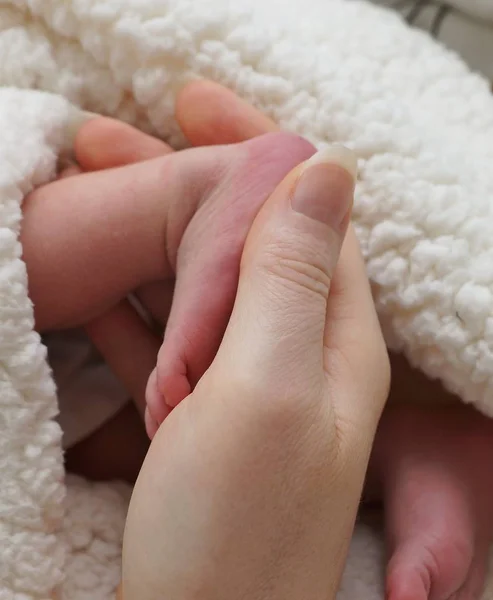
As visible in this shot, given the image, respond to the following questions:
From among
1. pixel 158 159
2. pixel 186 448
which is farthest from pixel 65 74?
pixel 186 448

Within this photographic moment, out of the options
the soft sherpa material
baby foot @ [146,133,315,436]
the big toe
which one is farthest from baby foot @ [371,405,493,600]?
the soft sherpa material

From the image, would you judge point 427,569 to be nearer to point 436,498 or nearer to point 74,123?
point 436,498

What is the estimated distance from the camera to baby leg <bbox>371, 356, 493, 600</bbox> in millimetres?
533

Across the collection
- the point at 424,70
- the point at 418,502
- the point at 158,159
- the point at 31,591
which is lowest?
the point at 31,591

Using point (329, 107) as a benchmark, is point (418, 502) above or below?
below

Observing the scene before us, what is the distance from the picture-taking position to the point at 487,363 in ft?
1.82

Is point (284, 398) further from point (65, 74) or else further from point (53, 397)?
point (65, 74)

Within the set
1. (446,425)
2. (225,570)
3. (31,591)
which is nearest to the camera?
(225,570)

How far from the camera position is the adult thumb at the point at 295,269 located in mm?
445

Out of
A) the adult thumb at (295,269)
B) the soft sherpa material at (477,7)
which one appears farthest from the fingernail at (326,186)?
the soft sherpa material at (477,7)

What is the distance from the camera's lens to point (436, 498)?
576 mm

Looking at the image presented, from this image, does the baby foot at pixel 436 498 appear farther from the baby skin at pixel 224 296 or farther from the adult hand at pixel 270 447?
the adult hand at pixel 270 447

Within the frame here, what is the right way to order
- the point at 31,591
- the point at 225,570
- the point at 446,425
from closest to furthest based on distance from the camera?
1. the point at 225,570
2. the point at 31,591
3. the point at 446,425

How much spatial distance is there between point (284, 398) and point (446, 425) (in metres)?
0.27
